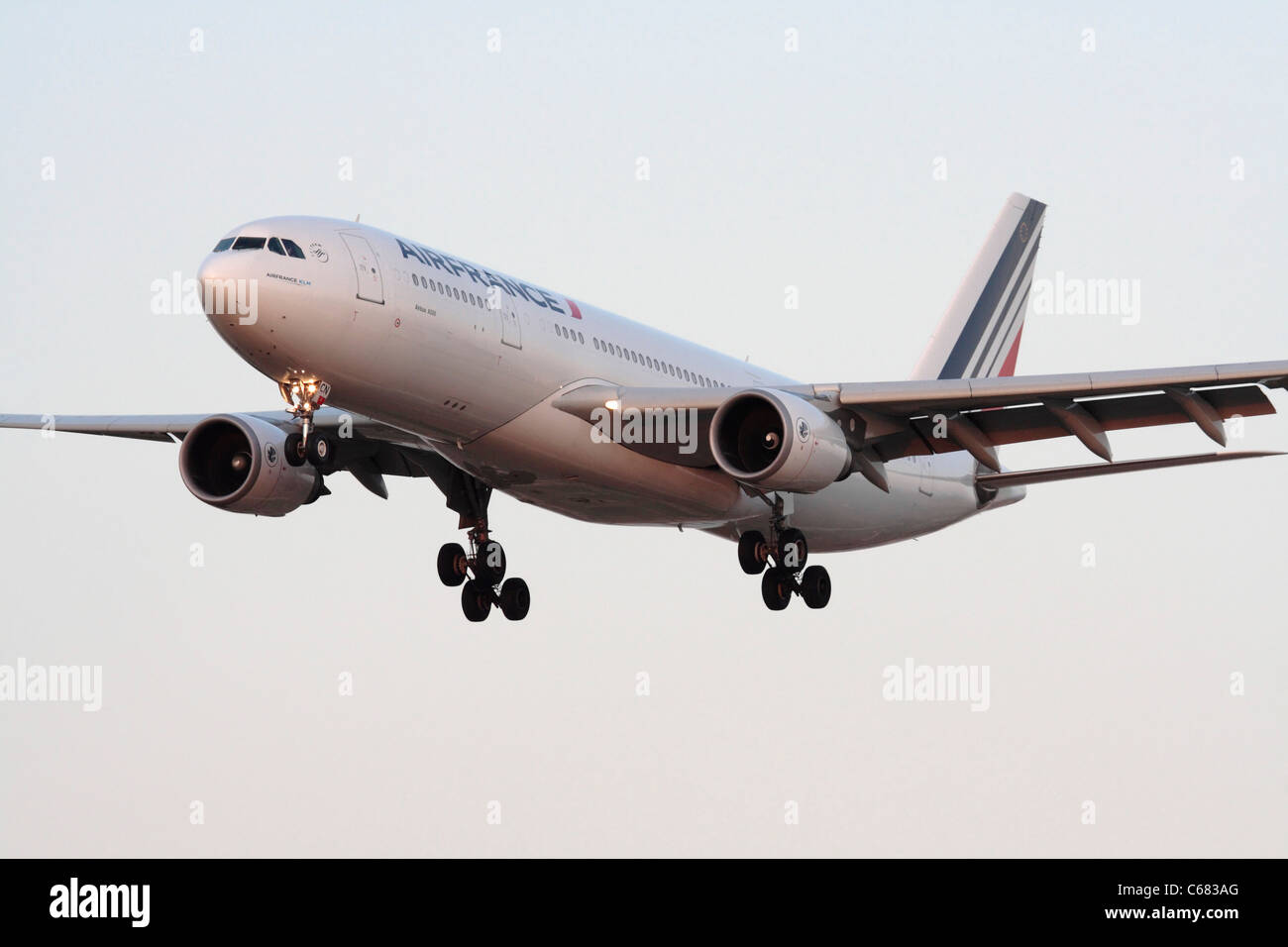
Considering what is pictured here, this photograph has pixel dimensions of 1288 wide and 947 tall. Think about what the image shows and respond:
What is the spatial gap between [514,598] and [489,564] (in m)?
0.86

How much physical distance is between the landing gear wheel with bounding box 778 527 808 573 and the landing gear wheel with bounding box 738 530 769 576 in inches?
12.2

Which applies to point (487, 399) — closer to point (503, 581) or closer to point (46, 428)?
point (503, 581)

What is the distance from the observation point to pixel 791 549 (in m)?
37.2

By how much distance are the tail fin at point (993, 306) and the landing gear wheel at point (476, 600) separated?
1327 centimetres

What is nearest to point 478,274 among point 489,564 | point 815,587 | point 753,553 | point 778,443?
point 778,443

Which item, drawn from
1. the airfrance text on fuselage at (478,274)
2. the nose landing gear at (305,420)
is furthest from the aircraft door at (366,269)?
the nose landing gear at (305,420)

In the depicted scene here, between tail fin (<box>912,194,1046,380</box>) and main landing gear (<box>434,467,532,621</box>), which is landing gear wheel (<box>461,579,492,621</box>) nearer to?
main landing gear (<box>434,467,532,621</box>)

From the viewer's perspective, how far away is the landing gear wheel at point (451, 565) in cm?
3747

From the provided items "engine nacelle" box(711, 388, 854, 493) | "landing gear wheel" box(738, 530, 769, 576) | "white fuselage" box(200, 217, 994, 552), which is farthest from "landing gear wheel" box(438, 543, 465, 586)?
"engine nacelle" box(711, 388, 854, 493)

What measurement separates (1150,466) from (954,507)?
6544 millimetres

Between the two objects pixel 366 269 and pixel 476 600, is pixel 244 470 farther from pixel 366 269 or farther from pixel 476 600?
pixel 366 269

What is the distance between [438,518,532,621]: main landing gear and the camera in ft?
122

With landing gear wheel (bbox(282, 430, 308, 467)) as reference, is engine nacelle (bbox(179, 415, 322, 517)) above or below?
above

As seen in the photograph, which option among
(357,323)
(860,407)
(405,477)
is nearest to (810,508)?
(860,407)
